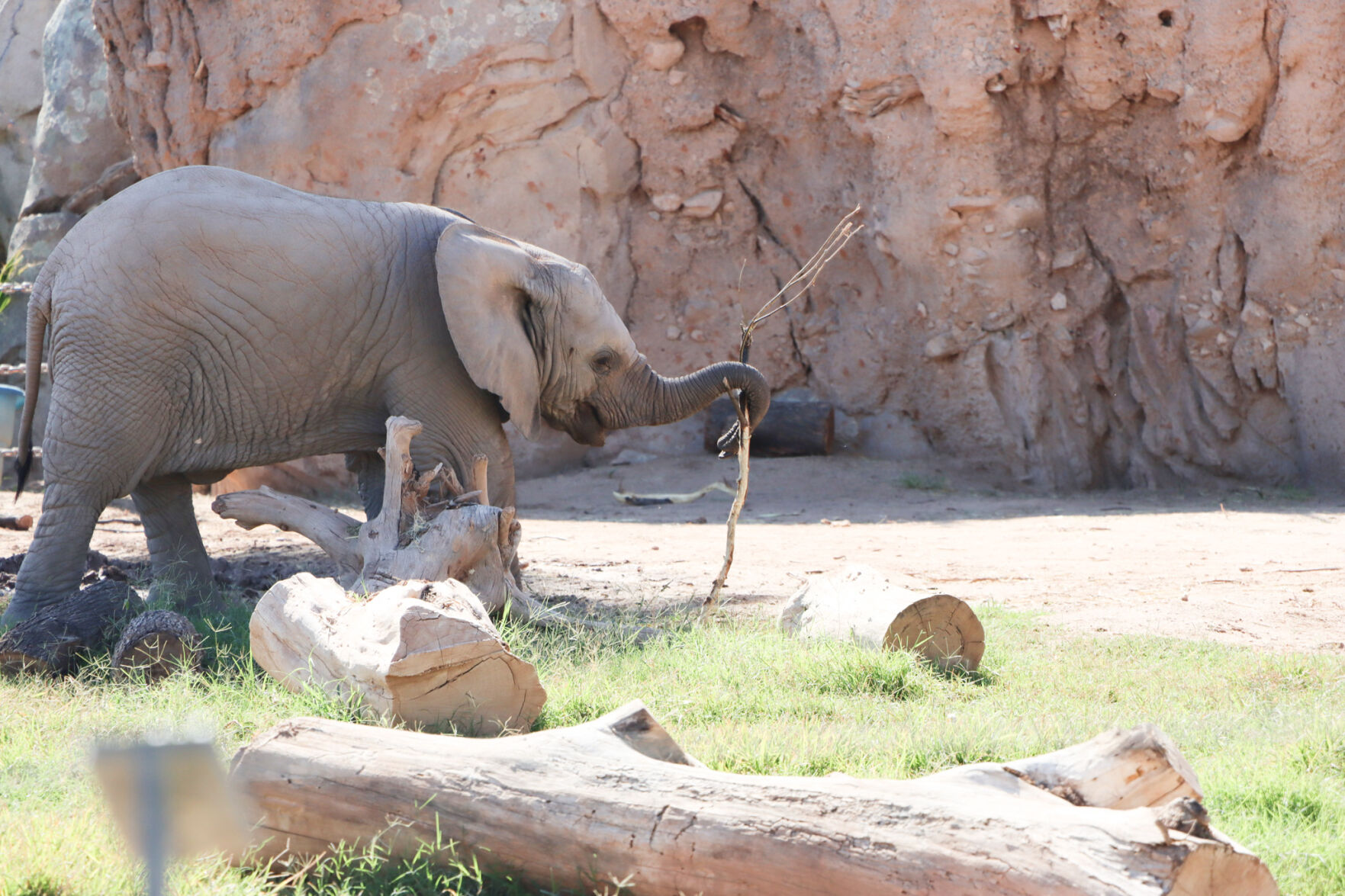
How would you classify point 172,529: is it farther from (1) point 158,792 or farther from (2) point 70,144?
(2) point 70,144

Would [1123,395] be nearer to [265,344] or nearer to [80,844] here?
[265,344]

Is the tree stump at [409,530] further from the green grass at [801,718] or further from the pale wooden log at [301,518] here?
the green grass at [801,718]

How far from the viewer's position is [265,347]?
228 inches

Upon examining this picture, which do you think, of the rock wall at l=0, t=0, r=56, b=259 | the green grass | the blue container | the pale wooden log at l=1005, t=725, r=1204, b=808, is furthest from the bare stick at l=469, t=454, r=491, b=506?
the rock wall at l=0, t=0, r=56, b=259

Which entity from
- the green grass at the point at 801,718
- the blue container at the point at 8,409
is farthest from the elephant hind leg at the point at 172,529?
the blue container at the point at 8,409

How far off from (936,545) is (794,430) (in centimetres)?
402

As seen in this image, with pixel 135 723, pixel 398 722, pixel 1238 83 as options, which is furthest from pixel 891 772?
pixel 1238 83

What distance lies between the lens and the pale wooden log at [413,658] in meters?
3.51

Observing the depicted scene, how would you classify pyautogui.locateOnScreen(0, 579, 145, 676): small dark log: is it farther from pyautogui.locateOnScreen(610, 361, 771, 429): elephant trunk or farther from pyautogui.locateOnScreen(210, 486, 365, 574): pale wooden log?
pyautogui.locateOnScreen(610, 361, 771, 429): elephant trunk

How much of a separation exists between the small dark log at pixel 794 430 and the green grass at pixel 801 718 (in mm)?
6327

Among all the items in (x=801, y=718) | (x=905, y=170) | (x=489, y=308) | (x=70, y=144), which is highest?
(x=70, y=144)

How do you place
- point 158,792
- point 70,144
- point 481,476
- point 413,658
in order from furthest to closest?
point 70,144
point 481,476
point 413,658
point 158,792

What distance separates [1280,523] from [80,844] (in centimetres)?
769

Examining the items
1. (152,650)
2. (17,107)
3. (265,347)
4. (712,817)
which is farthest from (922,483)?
(17,107)
